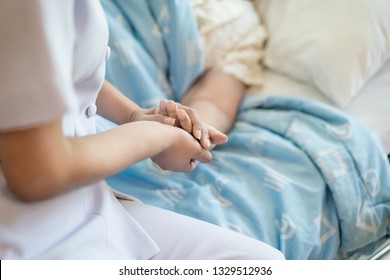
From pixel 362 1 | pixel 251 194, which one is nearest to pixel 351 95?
pixel 362 1

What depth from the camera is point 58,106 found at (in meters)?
0.47

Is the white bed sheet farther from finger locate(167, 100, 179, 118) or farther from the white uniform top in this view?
the white uniform top

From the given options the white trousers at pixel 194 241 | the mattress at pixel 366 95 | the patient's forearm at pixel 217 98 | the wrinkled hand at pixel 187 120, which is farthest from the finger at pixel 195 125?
the mattress at pixel 366 95

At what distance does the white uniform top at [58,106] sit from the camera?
458 millimetres

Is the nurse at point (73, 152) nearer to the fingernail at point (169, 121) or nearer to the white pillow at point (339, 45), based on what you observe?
the fingernail at point (169, 121)

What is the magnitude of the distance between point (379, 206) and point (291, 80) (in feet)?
1.30

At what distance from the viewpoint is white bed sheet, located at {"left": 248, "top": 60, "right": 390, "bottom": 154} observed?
1015 mm

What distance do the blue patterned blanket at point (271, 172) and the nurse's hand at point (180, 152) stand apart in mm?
110

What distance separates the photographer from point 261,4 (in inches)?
50.4

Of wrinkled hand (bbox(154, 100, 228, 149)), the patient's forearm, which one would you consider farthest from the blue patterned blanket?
wrinkled hand (bbox(154, 100, 228, 149))

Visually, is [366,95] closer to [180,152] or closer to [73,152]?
[180,152]

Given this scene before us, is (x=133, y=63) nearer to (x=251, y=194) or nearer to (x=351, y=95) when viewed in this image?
(x=251, y=194)

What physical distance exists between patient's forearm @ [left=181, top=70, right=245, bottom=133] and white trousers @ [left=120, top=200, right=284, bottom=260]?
333mm

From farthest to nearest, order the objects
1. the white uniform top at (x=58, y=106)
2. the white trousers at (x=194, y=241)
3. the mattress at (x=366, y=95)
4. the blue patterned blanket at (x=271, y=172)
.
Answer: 1. the mattress at (x=366, y=95)
2. the blue patterned blanket at (x=271, y=172)
3. the white trousers at (x=194, y=241)
4. the white uniform top at (x=58, y=106)
